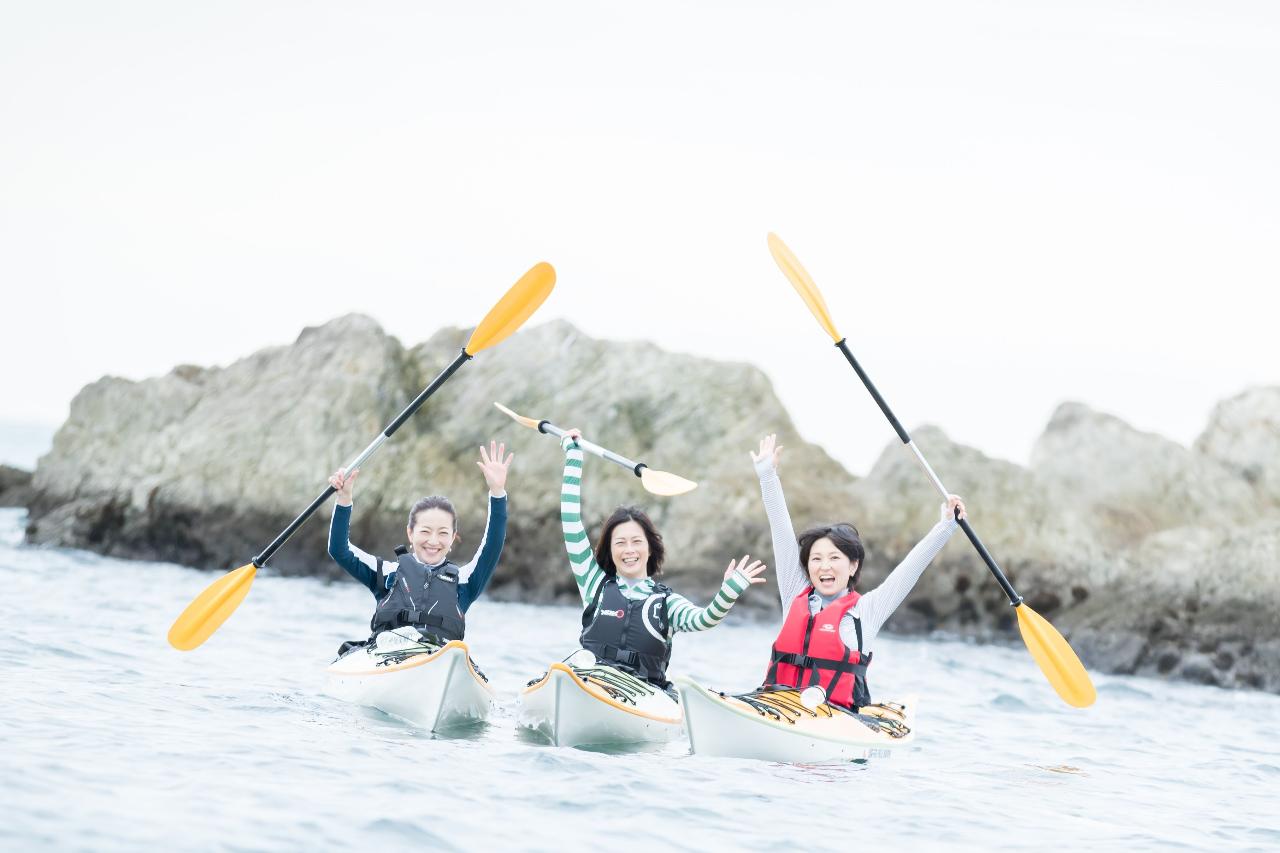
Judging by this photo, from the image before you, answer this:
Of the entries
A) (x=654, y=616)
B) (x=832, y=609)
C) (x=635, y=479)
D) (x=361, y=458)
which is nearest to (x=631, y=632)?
(x=654, y=616)

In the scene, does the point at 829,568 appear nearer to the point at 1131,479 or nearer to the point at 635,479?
the point at 635,479

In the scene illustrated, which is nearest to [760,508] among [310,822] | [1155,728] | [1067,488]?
[1067,488]

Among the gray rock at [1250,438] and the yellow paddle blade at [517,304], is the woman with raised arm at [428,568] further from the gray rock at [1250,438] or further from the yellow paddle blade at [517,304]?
the gray rock at [1250,438]

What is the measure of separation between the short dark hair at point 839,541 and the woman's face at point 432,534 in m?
1.73

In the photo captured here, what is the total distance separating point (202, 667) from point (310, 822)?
12.9 ft

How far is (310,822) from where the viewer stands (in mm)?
4051

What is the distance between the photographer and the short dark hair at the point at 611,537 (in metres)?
6.03

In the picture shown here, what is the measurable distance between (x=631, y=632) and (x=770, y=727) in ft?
2.70

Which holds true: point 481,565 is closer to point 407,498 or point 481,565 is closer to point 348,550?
point 348,550

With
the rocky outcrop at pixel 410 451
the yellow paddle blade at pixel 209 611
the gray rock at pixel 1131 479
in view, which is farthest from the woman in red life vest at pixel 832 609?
the gray rock at pixel 1131 479

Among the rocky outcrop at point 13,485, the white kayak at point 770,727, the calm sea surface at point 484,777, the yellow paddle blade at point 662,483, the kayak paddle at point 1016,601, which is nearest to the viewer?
the calm sea surface at point 484,777

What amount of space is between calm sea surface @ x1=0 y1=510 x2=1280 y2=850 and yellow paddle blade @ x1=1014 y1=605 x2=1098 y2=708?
1.19 feet

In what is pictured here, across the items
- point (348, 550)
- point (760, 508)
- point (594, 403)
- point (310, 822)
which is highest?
point (594, 403)

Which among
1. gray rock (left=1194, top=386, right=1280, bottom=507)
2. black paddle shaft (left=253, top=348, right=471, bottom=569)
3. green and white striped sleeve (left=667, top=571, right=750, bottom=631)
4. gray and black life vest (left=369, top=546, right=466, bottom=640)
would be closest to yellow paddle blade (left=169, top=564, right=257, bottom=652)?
black paddle shaft (left=253, top=348, right=471, bottom=569)
